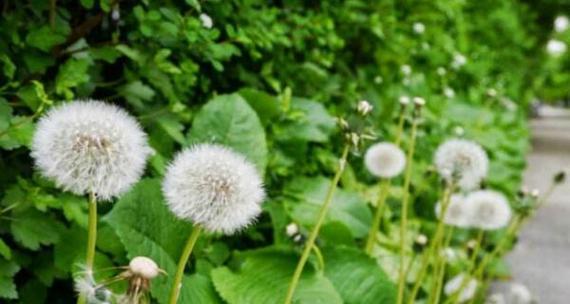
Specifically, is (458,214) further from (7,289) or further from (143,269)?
(143,269)

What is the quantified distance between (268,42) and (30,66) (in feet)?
2.90

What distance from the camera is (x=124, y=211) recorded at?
1.75 metres

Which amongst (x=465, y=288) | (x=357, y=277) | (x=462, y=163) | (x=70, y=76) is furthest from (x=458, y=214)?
(x=70, y=76)

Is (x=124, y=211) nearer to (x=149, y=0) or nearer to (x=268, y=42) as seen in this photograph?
(x=149, y=0)

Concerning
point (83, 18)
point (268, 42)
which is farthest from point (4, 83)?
point (268, 42)

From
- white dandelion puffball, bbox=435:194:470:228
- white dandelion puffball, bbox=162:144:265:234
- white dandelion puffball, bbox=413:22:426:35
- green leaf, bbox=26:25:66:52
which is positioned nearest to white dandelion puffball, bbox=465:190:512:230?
white dandelion puffball, bbox=435:194:470:228

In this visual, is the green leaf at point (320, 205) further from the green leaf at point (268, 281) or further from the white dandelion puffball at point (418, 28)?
the white dandelion puffball at point (418, 28)

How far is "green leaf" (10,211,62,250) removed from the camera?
5.32 ft

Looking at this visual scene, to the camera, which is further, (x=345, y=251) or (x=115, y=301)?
(x=345, y=251)

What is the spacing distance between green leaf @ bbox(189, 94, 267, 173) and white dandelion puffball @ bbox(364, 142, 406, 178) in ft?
1.68

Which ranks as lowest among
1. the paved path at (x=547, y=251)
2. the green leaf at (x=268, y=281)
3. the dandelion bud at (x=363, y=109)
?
the paved path at (x=547, y=251)

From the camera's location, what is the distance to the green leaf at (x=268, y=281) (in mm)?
1957

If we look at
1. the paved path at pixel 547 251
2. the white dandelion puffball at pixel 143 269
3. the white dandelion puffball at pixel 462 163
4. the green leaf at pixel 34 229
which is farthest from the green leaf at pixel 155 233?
the paved path at pixel 547 251

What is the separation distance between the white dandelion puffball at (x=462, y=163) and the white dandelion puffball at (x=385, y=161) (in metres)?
0.21
